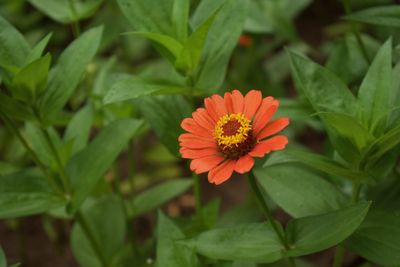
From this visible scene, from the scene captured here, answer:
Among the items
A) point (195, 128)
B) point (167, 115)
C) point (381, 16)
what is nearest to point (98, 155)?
point (167, 115)

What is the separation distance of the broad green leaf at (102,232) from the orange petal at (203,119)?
2.18 feet

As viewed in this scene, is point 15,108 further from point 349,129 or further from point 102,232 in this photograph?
point 349,129

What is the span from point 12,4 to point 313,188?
1.41 m

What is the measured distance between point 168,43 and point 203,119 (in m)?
0.23

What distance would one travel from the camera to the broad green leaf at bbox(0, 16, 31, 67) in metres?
1.22

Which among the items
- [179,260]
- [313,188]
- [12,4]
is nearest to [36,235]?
[12,4]

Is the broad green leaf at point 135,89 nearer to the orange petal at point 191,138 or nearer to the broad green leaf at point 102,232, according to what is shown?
the orange petal at point 191,138

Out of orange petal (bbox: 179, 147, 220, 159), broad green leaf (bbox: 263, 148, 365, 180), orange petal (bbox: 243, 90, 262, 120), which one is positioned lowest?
broad green leaf (bbox: 263, 148, 365, 180)

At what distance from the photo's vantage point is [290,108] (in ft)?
4.48

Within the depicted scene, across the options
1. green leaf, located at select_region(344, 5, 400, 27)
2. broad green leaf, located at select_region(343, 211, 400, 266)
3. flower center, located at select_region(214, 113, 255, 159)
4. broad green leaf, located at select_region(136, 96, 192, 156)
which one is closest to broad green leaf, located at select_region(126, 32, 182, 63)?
broad green leaf, located at select_region(136, 96, 192, 156)

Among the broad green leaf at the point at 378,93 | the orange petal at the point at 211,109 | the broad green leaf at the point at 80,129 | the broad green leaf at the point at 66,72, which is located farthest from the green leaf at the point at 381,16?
the broad green leaf at the point at 80,129

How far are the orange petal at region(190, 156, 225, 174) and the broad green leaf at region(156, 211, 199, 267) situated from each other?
0.84 ft

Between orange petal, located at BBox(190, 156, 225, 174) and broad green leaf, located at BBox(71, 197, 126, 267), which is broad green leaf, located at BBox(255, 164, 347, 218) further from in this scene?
broad green leaf, located at BBox(71, 197, 126, 267)

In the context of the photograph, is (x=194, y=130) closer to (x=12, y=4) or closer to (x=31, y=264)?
(x=31, y=264)
